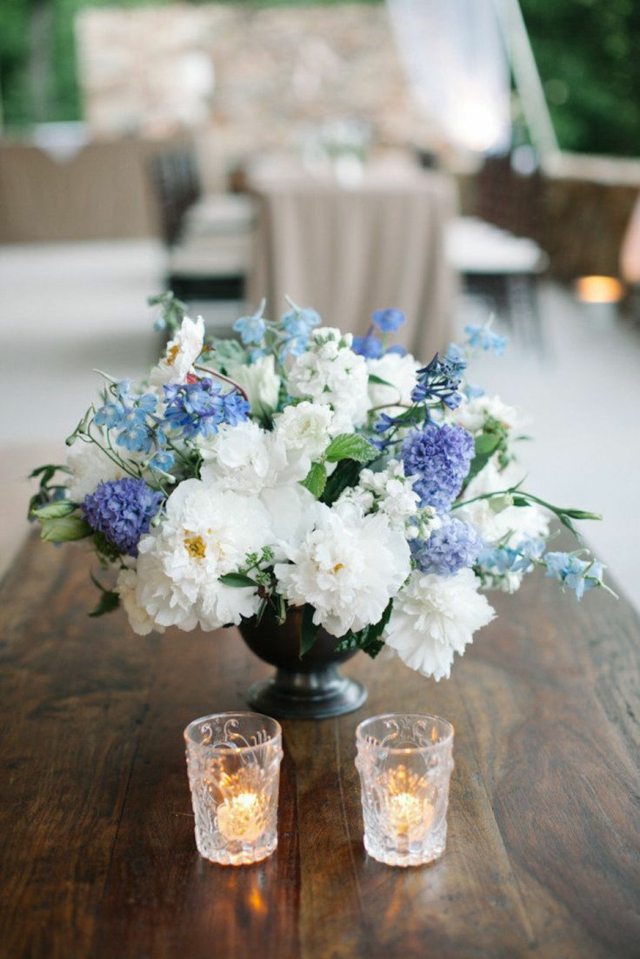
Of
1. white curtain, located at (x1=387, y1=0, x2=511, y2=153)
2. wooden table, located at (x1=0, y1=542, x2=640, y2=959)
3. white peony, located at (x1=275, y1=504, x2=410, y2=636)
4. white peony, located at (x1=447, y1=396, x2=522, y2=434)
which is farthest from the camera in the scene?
white curtain, located at (x1=387, y1=0, x2=511, y2=153)

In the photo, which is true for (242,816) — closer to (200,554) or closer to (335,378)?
(200,554)

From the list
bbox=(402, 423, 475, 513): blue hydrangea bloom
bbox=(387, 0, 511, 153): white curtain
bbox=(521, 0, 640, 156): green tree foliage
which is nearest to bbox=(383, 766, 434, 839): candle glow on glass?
bbox=(402, 423, 475, 513): blue hydrangea bloom

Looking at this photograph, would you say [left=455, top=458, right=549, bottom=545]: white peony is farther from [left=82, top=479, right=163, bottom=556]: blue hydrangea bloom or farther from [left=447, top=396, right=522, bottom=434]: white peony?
[left=82, top=479, right=163, bottom=556]: blue hydrangea bloom

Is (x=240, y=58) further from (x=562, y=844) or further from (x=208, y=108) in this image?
(x=562, y=844)

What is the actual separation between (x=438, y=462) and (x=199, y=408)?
20 cm

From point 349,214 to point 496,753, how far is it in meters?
3.92

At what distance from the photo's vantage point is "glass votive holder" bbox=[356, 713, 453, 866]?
888mm

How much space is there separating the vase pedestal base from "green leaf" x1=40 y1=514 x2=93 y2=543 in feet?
0.82

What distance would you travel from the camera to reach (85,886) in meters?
0.87

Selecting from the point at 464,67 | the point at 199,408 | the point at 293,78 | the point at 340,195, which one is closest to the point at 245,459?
the point at 199,408

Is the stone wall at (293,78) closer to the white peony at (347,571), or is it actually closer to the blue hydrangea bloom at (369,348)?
the blue hydrangea bloom at (369,348)

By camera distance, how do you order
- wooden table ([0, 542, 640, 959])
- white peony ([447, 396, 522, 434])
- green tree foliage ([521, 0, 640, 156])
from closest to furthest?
wooden table ([0, 542, 640, 959]), white peony ([447, 396, 522, 434]), green tree foliage ([521, 0, 640, 156])

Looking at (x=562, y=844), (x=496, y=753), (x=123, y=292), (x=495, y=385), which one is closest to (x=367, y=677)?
(x=496, y=753)

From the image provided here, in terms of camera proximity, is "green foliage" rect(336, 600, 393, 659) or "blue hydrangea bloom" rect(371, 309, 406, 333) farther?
"blue hydrangea bloom" rect(371, 309, 406, 333)
